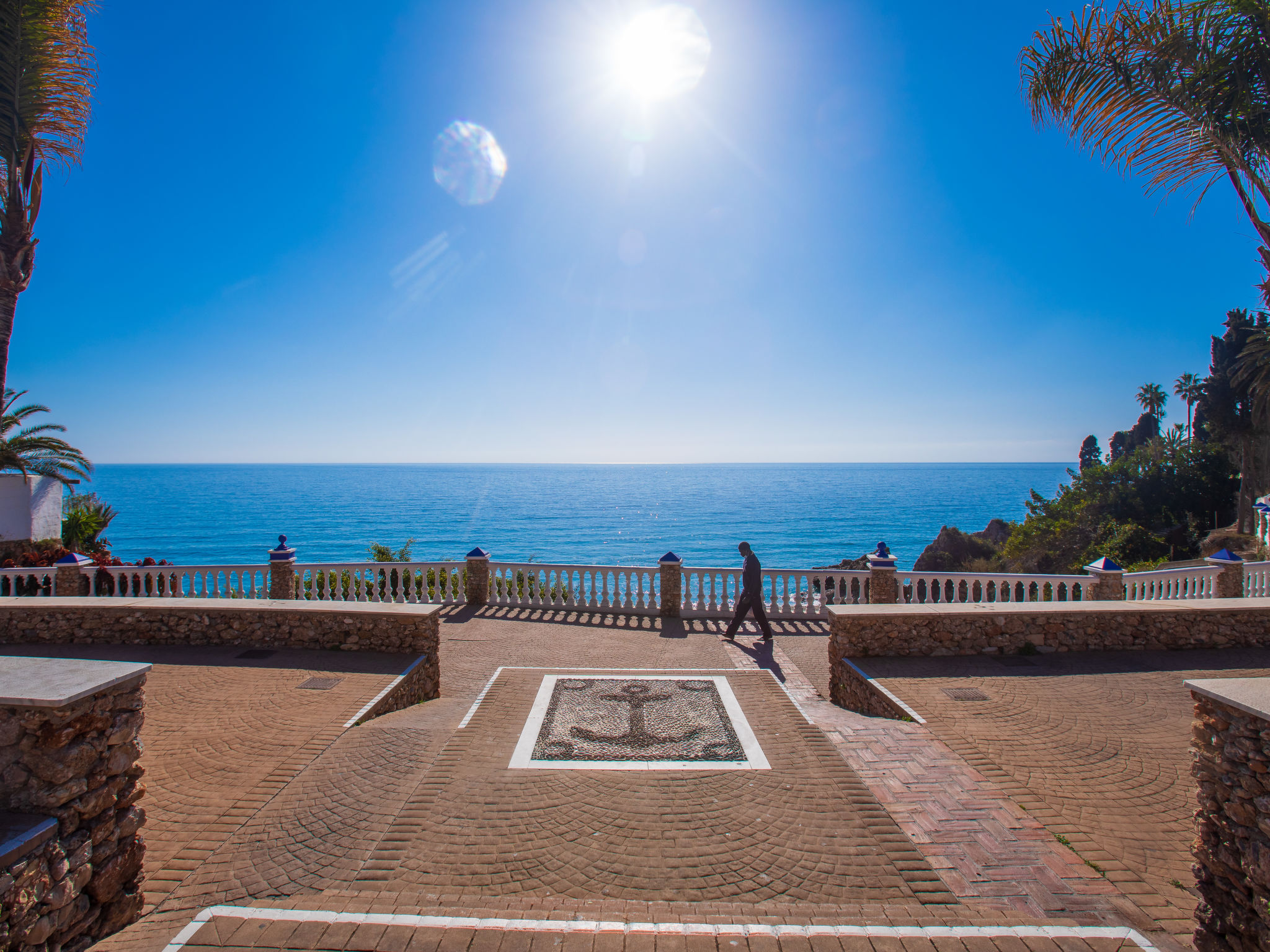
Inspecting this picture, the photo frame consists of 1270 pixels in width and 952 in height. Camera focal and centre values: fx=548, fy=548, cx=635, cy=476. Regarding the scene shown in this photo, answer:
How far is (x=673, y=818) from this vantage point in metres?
4.03

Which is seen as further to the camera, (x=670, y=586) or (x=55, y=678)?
(x=670, y=586)

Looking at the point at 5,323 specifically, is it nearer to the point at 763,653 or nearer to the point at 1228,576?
the point at 763,653

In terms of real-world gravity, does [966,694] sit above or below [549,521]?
above

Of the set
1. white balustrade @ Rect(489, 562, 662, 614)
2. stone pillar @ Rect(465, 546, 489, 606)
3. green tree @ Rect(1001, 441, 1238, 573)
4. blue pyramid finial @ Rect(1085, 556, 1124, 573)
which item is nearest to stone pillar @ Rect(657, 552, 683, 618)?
white balustrade @ Rect(489, 562, 662, 614)

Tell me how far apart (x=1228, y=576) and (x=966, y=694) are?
31.2ft

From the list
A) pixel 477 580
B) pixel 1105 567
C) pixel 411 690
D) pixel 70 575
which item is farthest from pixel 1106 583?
pixel 70 575

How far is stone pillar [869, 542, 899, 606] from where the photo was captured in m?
10.9

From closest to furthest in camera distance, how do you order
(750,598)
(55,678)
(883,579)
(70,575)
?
(55,678), (750,598), (883,579), (70,575)

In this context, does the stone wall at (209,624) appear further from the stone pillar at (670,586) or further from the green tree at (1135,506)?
the green tree at (1135,506)

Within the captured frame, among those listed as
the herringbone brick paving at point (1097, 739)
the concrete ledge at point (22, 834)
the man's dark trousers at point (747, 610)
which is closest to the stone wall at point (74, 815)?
the concrete ledge at point (22, 834)

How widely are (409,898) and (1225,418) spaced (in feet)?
130

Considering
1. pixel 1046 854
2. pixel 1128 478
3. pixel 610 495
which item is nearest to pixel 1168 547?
pixel 1128 478

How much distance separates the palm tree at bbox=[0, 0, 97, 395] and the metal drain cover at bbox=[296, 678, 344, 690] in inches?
345

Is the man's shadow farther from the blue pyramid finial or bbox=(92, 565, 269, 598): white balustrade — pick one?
bbox=(92, 565, 269, 598): white balustrade
